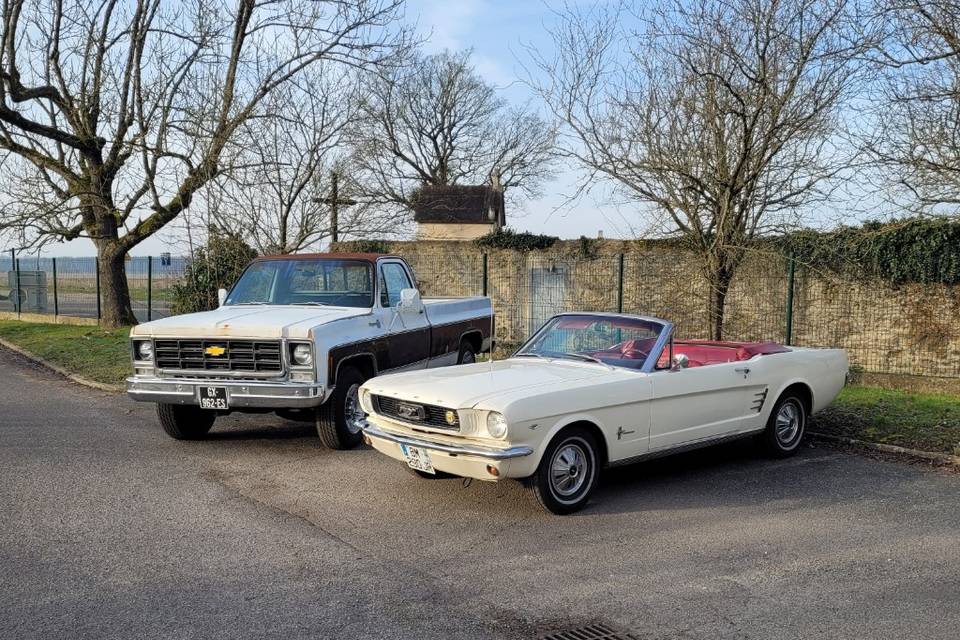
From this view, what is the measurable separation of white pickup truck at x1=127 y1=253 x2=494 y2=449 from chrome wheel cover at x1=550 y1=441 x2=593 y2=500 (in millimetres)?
1809

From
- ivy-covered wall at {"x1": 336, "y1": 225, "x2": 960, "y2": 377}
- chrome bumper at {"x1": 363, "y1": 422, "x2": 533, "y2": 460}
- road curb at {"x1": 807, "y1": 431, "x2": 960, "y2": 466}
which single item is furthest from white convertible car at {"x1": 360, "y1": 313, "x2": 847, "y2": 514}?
ivy-covered wall at {"x1": 336, "y1": 225, "x2": 960, "y2": 377}

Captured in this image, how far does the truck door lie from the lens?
9.01 meters

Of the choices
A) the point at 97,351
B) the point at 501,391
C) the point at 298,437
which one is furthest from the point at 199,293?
the point at 501,391

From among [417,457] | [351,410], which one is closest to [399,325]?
[351,410]

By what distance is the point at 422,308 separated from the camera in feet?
31.9

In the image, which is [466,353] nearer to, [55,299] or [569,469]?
[569,469]

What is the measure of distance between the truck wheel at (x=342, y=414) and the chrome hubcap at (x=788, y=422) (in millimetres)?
3928

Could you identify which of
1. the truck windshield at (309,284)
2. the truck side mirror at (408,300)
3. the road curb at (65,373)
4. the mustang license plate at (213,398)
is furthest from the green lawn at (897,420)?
the road curb at (65,373)

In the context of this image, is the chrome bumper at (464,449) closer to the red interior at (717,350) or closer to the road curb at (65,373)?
the red interior at (717,350)

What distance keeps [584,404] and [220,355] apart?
3742mm

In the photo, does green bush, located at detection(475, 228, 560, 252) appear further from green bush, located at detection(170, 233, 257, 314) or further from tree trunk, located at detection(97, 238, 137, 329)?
tree trunk, located at detection(97, 238, 137, 329)

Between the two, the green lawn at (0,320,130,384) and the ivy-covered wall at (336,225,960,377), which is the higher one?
the ivy-covered wall at (336,225,960,377)

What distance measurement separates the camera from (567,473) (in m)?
6.07

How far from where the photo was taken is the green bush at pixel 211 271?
14.7m
